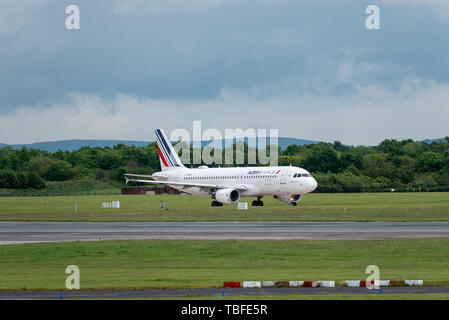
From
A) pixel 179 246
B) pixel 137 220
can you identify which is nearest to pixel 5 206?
pixel 137 220

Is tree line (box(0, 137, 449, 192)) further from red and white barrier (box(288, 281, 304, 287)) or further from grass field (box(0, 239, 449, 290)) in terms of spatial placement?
red and white barrier (box(288, 281, 304, 287))

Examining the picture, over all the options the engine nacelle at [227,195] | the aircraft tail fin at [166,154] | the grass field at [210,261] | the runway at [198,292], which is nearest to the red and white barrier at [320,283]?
the runway at [198,292]

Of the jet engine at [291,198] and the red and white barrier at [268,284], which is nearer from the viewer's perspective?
the red and white barrier at [268,284]

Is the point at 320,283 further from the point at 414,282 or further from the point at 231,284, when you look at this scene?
the point at 414,282

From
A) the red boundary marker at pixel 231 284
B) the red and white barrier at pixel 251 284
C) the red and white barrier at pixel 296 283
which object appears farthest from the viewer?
the red and white barrier at pixel 296 283

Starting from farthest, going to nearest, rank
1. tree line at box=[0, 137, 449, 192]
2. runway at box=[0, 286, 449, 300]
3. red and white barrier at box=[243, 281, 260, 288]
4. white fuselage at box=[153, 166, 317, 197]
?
tree line at box=[0, 137, 449, 192], white fuselage at box=[153, 166, 317, 197], red and white barrier at box=[243, 281, 260, 288], runway at box=[0, 286, 449, 300]

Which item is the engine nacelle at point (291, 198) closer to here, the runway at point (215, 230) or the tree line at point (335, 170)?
the runway at point (215, 230)

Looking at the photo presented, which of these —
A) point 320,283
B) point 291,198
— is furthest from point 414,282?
point 291,198

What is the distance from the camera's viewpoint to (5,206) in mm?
103375

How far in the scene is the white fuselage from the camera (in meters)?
88.2

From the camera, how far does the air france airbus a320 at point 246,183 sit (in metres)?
88.6

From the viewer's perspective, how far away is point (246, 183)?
93.7 meters

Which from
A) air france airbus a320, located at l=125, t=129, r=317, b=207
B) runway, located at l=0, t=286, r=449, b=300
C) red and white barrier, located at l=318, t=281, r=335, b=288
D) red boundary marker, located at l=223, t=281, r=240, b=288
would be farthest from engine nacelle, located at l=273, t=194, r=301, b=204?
runway, located at l=0, t=286, r=449, b=300
